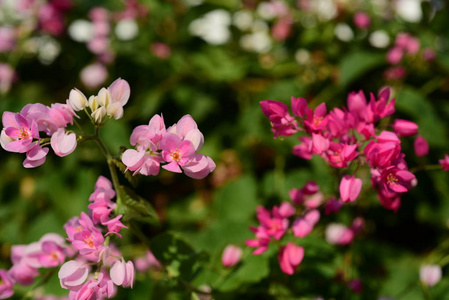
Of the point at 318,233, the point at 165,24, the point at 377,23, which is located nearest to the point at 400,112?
the point at 377,23

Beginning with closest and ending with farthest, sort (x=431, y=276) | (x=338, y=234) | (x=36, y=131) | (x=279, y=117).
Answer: (x=36, y=131)
(x=279, y=117)
(x=431, y=276)
(x=338, y=234)

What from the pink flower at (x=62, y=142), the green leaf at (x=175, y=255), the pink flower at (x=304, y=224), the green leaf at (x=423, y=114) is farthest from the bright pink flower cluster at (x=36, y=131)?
the green leaf at (x=423, y=114)

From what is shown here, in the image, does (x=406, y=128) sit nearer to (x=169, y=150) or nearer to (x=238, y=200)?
(x=169, y=150)

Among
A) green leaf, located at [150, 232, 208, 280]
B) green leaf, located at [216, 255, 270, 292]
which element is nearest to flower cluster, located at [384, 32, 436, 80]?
green leaf, located at [216, 255, 270, 292]

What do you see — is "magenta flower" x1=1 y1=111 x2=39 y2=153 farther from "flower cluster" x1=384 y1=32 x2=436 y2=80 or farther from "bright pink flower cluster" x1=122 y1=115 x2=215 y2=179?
"flower cluster" x1=384 y1=32 x2=436 y2=80

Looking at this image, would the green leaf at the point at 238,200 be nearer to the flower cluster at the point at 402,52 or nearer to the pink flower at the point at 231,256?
the pink flower at the point at 231,256

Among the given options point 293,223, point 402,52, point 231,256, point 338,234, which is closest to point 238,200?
point 338,234
